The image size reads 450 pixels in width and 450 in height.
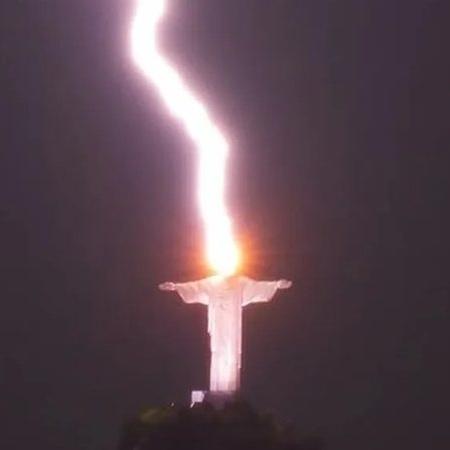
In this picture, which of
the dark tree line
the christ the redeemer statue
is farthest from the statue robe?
the dark tree line

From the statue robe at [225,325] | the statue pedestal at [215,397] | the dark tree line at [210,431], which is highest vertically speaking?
the statue robe at [225,325]

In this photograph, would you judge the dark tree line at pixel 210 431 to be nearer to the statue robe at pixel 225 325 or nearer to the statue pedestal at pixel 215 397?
the statue pedestal at pixel 215 397

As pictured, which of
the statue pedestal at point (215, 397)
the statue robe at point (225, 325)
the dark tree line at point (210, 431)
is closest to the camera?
the dark tree line at point (210, 431)

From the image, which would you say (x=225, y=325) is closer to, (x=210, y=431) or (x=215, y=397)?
(x=215, y=397)

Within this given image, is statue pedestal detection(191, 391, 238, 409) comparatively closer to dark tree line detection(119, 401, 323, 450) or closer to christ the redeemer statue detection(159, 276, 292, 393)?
christ the redeemer statue detection(159, 276, 292, 393)

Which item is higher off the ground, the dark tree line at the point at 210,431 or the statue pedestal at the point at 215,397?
the statue pedestal at the point at 215,397

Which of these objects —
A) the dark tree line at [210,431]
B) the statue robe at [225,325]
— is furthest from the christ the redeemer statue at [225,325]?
the dark tree line at [210,431]

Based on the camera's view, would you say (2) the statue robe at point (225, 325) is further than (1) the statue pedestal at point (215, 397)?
Yes

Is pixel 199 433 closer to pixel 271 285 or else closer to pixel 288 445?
pixel 288 445
